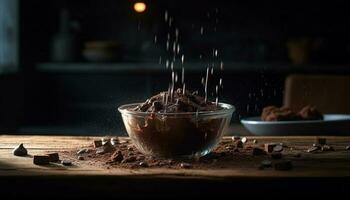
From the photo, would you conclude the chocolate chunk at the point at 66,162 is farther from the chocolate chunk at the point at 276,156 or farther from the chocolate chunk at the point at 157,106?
the chocolate chunk at the point at 276,156

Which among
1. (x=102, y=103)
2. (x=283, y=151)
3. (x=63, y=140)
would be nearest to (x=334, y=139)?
(x=283, y=151)

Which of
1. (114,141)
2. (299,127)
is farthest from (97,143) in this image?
(299,127)

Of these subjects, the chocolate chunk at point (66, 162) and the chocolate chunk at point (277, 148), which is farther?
the chocolate chunk at point (277, 148)

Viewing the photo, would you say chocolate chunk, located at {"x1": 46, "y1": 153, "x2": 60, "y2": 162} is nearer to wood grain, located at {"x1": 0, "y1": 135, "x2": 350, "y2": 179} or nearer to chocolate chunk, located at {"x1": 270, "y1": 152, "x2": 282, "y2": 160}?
wood grain, located at {"x1": 0, "y1": 135, "x2": 350, "y2": 179}

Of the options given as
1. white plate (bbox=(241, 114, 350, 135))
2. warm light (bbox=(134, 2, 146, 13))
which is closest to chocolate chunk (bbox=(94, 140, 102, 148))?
→ white plate (bbox=(241, 114, 350, 135))


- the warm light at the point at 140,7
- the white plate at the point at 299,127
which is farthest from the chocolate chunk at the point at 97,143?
the warm light at the point at 140,7

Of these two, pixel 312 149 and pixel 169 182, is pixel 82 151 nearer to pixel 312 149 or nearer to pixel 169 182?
pixel 169 182
